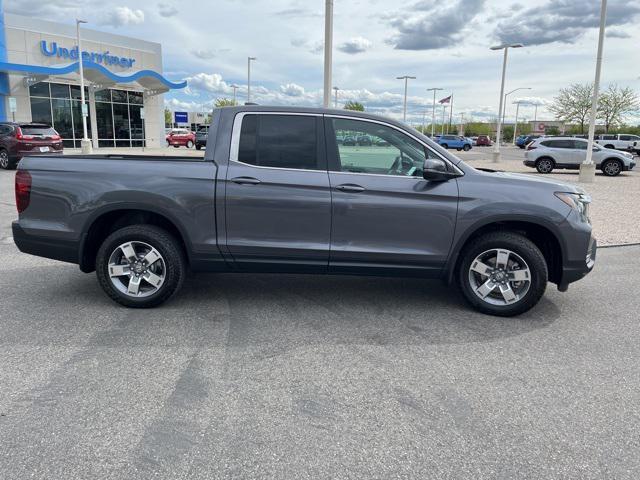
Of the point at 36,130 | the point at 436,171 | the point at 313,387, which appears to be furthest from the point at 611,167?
the point at 313,387

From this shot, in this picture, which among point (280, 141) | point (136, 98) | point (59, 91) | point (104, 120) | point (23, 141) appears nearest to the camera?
point (280, 141)

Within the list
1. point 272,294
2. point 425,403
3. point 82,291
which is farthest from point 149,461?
point 82,291

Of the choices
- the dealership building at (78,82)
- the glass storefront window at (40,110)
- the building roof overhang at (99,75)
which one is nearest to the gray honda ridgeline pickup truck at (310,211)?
the dealership building at (78,82)

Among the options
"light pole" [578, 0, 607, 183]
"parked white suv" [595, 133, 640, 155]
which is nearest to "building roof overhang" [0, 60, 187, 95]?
"light pole" [578, 0, 607, 183]

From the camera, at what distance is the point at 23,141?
18906mm

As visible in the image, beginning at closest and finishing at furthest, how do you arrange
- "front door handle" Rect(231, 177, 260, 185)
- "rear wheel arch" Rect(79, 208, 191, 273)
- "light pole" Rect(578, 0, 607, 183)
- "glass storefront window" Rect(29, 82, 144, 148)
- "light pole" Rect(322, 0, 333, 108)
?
"front door handle" Rect(231, 177, 260, 185) < "rear wheel arch" Rect(79, 208, 191, 273) < "light pole" Rect(322, 0, 333, 108) < "light pole" Rect(578, 0, 607, 183) < "glass storefront window" Rect(29, 82, 144, 148)

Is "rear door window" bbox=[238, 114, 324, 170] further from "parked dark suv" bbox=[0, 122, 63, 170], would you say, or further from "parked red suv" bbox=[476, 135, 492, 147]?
"parked red suv" bbox=[476, 135, 492, 147]

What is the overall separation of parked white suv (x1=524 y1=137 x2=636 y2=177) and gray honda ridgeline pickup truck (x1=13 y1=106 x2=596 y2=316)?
67.9 feet

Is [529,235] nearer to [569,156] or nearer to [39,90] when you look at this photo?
[569,156]

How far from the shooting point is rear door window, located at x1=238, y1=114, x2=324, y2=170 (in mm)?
4824

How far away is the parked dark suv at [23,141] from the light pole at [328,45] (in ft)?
39.5

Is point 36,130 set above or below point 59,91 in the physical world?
below

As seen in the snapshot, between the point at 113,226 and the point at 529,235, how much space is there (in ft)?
13.1

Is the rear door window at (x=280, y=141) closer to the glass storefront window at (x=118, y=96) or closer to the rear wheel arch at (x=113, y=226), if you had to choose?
Answer: the rear wheel arch at (x=113, y=226)
